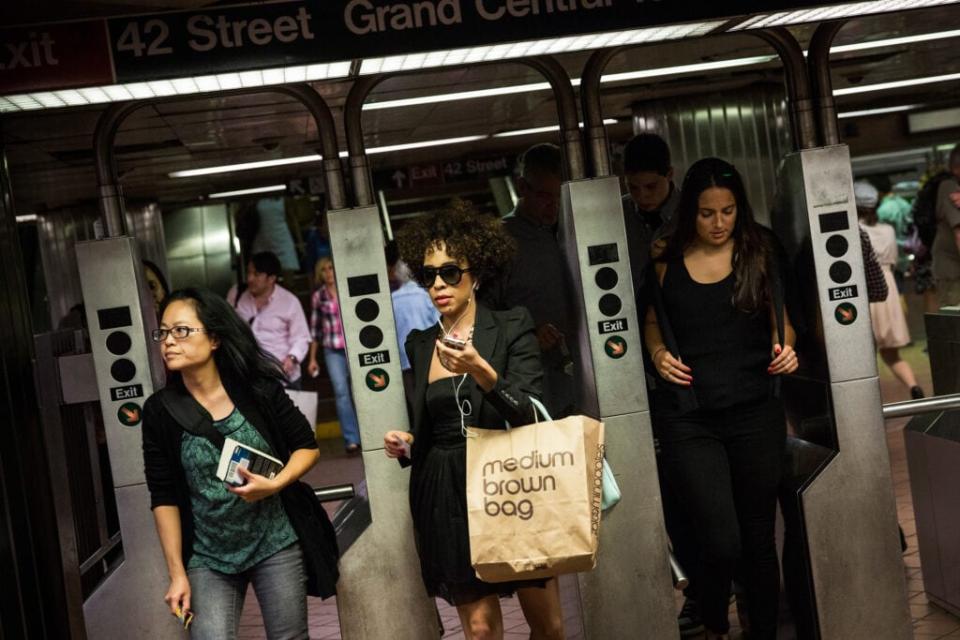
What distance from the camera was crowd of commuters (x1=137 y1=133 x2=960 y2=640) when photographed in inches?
142

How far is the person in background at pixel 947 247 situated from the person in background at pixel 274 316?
4898 millimetres

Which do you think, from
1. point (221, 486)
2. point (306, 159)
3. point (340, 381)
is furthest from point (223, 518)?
point (306, 159)

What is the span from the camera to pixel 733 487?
4.30 meters

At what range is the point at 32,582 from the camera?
3717 mm

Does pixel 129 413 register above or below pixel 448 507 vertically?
above

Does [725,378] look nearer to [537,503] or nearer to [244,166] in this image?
[537,503]

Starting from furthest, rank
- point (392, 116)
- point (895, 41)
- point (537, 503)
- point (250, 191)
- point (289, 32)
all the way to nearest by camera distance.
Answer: point (250, 191), point (392, 116), point (895, 41), point (289, 32), point (537, 503)

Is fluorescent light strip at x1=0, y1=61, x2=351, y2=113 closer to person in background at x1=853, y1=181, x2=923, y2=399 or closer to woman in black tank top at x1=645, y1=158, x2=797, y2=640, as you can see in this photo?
woman in black tank top at x1=645, y1=158, x2=797, y2=640

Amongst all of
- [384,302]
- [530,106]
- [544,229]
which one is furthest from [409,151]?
[384,302]

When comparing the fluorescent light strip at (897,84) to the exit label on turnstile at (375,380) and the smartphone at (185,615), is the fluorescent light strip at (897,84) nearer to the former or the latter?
the exit label on turnstile at (375,380)

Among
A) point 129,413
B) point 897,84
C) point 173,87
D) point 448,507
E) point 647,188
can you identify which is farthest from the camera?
point 897,84

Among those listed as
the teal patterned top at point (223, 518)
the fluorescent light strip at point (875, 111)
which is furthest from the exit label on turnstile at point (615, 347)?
the fluorescent light strip at point (875, 111)

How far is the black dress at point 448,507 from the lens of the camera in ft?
12.1

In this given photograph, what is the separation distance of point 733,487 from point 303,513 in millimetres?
1558
